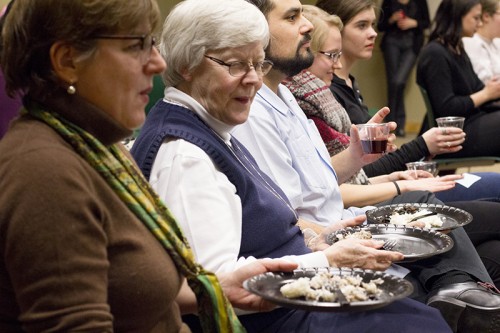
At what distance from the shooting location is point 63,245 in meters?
1.26

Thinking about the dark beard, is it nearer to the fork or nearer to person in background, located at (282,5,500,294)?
person in background, located at (282,5,500,294)

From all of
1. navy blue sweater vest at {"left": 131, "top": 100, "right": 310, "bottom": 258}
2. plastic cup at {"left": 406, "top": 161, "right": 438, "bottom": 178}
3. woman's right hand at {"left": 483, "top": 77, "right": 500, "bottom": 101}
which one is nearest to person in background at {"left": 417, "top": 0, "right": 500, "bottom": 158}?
woman's right hand at {"left": 483, "top": 77, "right": 500, "bottom": 101}

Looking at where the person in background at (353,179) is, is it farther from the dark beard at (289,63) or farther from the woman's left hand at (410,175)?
the dark beard at (289,63)

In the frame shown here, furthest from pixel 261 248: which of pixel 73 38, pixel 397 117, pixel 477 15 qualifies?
pixel 397 117

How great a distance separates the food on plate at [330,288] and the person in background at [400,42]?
6.43m

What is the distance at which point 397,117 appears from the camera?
8.33 m

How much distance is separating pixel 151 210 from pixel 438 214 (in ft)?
4.89

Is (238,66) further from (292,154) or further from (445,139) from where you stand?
(445,139)

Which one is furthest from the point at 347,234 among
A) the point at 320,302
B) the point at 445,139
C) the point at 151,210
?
the point at 445,139

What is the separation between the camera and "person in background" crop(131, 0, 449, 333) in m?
1.82

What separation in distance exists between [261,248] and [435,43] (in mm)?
3297

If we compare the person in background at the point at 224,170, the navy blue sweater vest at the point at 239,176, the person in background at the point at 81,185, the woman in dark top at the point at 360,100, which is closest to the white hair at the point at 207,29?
the person in background at the point at 224,170

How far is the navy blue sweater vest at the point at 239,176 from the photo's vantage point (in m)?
1.94

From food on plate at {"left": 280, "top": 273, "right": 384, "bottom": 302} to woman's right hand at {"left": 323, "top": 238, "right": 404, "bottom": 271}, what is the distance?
16 cm
